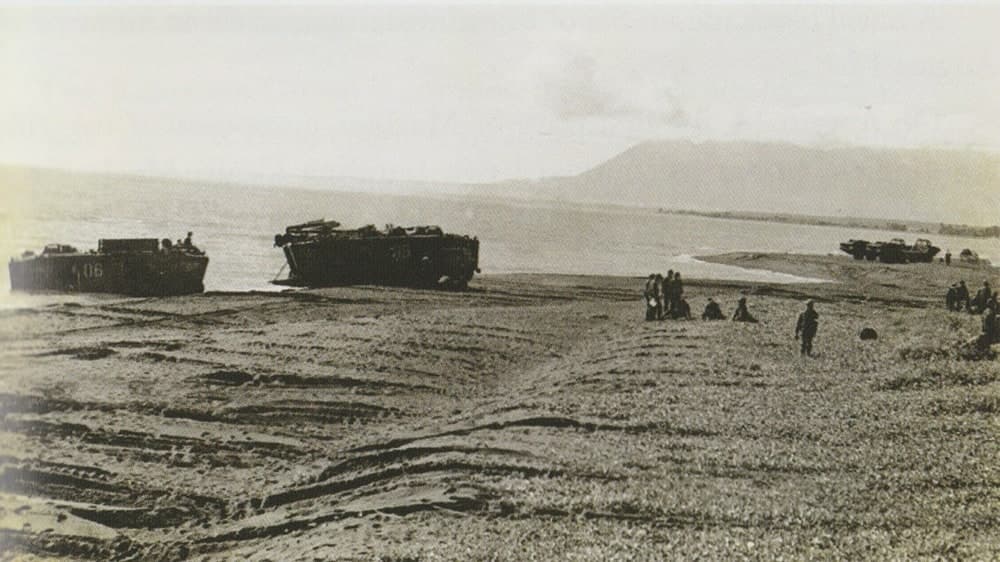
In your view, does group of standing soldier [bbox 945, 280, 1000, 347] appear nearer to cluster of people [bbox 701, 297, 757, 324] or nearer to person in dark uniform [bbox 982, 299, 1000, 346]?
person in dark uniform [bbox 982, 299, 1000, 346]

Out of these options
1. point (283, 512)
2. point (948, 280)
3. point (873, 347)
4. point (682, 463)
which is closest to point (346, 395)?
point (283, 512)

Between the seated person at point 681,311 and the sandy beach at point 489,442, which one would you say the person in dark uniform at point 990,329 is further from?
the seated person at point 681,311

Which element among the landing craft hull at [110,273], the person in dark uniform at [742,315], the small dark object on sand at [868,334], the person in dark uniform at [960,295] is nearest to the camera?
the small dark object on sand at [868,334]

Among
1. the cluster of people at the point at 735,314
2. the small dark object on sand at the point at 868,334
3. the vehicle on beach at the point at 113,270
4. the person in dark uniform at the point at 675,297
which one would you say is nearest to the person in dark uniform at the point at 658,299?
the person in dark uniform at the point at 675,297

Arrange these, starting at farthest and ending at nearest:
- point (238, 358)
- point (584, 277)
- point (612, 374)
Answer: point (584, 277) < point (238, 358) < point (612, 374)

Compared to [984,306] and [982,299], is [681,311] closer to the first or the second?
[982,299]

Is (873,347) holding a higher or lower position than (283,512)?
higher

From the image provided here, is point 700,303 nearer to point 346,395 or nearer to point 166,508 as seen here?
point 346,395
